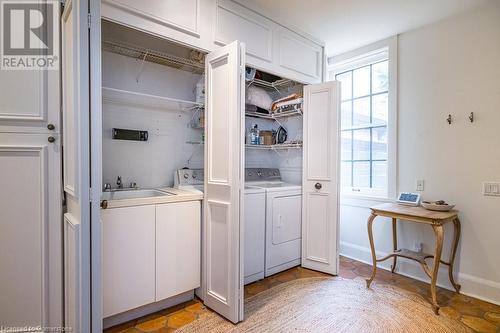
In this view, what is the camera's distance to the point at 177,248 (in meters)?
1.98

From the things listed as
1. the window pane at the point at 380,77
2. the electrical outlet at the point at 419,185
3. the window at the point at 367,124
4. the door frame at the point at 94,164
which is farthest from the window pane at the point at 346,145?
the door frame at the point at 94,164

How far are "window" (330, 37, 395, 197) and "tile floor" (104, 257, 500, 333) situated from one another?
880 mm

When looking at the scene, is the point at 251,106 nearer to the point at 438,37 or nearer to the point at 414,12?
the point at 414,12

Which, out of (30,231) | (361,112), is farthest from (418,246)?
(30,231)

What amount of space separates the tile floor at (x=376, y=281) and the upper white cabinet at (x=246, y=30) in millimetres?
2055

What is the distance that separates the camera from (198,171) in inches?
98.7

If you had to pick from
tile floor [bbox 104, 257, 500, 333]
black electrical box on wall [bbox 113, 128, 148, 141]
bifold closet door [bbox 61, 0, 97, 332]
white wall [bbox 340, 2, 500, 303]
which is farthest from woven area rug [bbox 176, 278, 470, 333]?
black electrical box on wall [bbox 113, 128, 148, 141]

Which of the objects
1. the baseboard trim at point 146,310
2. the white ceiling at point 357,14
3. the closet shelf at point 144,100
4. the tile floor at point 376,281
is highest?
the white ceiling at point 357,14

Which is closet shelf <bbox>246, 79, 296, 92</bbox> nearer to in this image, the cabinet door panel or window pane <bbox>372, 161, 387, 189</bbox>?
the cabinet door panel

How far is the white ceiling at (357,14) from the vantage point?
2215mm

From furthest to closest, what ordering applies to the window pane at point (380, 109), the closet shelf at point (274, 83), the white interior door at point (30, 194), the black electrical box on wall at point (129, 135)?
the window pane at point (380, 109) → the closet shelf at point (274, 83) → the black electrical box on wall at point (129, 135) → the white interior door at point (30, 194)

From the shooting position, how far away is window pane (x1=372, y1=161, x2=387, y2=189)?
2.95 metres

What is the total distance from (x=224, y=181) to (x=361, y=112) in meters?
2.11

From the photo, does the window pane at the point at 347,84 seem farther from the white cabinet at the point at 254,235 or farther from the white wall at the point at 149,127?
the white wall at the point at 149,127
